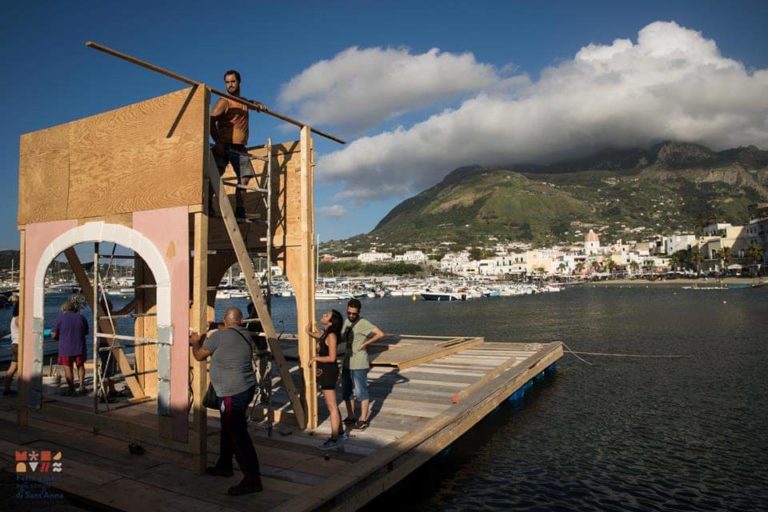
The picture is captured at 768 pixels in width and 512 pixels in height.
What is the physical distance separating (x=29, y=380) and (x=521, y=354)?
13.6 m

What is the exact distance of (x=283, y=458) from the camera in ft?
22.4

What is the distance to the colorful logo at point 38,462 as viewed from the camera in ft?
21.2

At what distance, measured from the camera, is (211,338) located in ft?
19.6

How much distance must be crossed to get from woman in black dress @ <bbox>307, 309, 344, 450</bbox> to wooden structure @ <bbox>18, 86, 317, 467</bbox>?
41 cm

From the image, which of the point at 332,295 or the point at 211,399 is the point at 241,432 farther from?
the point at 332,295

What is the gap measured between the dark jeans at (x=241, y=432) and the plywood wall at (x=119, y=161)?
2530 millimetres

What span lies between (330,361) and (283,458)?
1486 mm

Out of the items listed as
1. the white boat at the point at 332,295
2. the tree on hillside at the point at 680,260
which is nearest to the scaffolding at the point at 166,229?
the white boat at the point at 332,295

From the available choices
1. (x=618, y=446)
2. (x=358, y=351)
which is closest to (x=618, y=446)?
(x=618, y=446)

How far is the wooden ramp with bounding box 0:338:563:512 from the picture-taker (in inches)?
219

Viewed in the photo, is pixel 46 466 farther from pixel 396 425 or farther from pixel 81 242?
pixel 396 425

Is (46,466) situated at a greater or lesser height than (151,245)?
lesser

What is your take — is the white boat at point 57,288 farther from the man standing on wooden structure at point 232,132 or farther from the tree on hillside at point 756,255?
the tree on hillside at point 756,255

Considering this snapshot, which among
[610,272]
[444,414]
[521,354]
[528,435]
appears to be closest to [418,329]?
[521,354]
